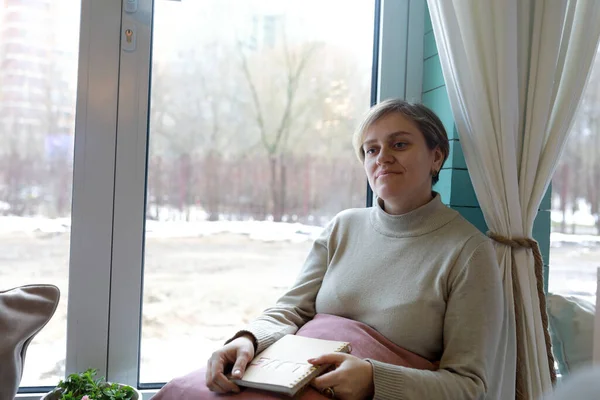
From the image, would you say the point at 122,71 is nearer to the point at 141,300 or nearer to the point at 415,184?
the point at 141,300

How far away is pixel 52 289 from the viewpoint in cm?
148

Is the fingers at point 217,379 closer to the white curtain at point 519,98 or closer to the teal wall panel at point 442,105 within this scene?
the white curtain at point 519,98

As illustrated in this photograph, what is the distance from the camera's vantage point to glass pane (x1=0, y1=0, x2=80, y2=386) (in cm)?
171

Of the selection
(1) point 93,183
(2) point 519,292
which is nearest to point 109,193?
(1) point 93,183

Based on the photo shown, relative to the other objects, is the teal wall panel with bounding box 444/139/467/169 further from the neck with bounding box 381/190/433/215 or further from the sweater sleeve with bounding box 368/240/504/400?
the sweater sleeve with bounding box 368/240/504/400

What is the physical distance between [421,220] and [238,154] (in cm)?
68

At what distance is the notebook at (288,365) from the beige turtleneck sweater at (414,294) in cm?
8

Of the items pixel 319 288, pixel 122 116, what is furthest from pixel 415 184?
pixel 122 116

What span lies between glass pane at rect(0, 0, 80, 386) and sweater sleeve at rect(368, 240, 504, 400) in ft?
3.64

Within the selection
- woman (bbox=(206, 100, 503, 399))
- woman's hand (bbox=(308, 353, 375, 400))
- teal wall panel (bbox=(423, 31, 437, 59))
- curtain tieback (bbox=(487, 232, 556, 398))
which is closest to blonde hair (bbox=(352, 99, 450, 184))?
woman (bbox=(206, 100, 503, 399))

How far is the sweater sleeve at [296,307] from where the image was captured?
1.43m

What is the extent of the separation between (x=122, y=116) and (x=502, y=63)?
116 cm

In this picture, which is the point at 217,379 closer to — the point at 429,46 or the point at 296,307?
the point at 296,307

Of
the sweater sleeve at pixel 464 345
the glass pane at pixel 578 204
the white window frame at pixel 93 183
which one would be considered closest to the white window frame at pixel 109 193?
the white window frame at pixel 93 183
